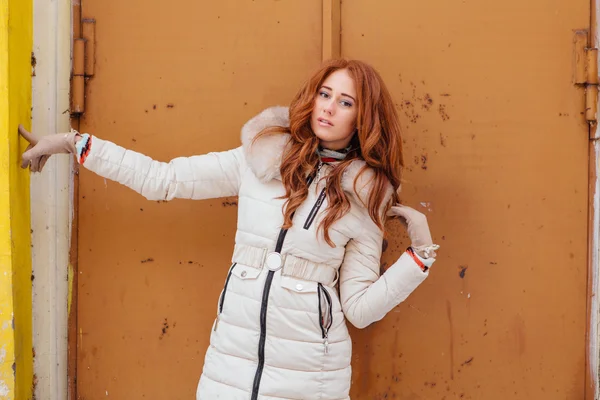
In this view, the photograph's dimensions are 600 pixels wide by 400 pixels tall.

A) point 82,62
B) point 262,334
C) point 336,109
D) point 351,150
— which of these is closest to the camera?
point 262,334

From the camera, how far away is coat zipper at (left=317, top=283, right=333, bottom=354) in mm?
2197

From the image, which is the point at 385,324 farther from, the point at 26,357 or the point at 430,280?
the point at 26,357

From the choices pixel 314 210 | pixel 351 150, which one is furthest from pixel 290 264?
pixel 351 150

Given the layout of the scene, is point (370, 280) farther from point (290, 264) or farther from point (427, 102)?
point (427, 102)

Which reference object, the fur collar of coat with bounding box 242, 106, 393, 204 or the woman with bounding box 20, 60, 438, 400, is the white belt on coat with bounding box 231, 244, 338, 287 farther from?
the fur collar of coat with bounding box 242, 106, 393, 204

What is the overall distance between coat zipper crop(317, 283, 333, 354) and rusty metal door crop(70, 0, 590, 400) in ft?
1.92

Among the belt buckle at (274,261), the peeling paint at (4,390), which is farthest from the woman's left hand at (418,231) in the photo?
the peeling paint at (4,390)

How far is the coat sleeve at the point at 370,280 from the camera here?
221 centimetres

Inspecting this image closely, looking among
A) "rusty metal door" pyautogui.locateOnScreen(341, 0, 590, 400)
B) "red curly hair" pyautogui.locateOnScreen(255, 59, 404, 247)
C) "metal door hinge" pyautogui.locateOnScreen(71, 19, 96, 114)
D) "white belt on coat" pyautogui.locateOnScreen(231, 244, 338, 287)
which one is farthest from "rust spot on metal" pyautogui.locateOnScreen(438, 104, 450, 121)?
"metal door hinge" pyautogui.locateOnScreen(71, 19, 96, 114)

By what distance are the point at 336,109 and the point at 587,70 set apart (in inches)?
45.8

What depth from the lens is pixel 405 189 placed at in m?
2.77

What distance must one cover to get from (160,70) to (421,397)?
5.47ft

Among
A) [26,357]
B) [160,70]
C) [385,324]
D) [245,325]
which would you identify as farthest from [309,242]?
[26,357]

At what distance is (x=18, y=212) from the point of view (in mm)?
2438
